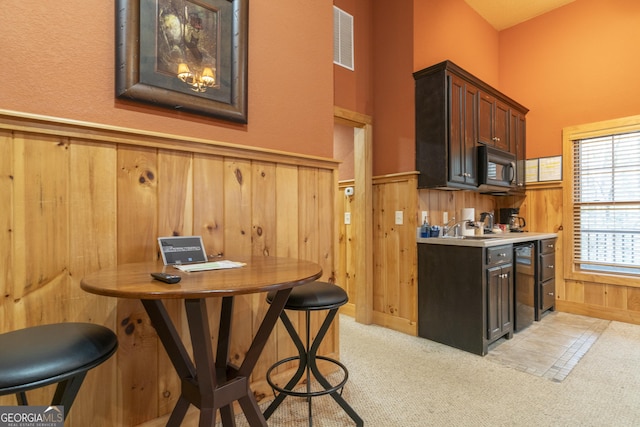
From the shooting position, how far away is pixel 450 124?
9.62 feet

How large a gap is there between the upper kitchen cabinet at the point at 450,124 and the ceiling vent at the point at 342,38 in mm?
726

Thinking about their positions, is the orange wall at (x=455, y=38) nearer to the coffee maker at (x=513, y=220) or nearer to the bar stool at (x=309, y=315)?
the coffee maker at (x=513, y=220)

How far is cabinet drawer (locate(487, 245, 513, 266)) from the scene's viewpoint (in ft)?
8.83

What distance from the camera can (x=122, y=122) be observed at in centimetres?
152

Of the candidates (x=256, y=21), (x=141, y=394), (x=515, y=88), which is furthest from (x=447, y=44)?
(x=141, y=394)

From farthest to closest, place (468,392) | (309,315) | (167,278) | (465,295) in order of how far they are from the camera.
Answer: (465,295)
(468,392)
(309,315)
(167,278)

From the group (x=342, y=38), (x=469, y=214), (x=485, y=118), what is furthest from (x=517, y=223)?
(x=342, y=38)

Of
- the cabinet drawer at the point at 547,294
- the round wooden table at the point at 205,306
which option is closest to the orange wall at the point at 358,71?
the round wooden table at the point at 205,306

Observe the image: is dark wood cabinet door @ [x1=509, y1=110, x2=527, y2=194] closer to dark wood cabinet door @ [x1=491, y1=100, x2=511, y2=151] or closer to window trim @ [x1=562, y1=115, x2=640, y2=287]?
dark wood cabinet door @ [x1=491, y1=100, x2=511, y2=151]

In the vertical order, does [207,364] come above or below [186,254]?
below

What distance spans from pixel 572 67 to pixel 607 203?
1.66 metres

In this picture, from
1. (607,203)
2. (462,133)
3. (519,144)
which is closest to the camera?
(462,133)

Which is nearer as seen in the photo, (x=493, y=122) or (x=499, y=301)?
(x=499, y=301)

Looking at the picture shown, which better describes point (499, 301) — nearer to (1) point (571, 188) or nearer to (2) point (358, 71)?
(1) point (571, 188)
